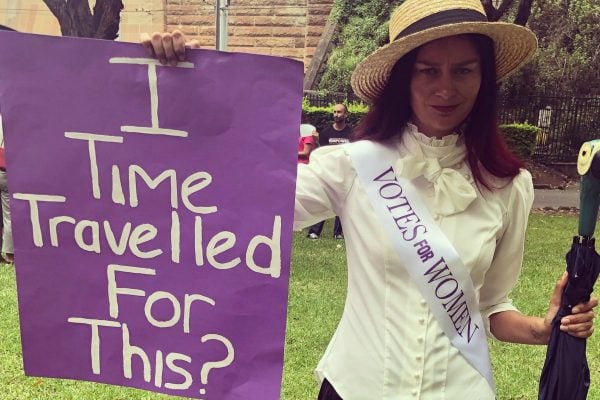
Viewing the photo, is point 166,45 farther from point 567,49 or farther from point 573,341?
point 567,49

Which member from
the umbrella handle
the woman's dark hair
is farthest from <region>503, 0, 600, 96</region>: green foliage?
the umbrella handle

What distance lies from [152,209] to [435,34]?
2.51 feet

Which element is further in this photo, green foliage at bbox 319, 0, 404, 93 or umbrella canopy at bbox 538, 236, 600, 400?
green foliage at bbox 319, 0, 404, 93

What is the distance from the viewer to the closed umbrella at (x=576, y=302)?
57.5 inches

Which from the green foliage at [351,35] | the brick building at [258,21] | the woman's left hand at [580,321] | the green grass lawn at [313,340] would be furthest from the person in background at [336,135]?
the brick building at [258,21]

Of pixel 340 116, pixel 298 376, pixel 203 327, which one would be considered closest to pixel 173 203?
pixel 203 327

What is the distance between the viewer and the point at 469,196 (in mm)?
1521

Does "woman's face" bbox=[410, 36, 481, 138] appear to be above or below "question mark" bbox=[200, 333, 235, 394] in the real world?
above

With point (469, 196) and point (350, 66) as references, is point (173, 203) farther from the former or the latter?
point (350, 66)

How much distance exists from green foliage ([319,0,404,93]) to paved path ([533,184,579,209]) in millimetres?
4875

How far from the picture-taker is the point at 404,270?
1.55 metres

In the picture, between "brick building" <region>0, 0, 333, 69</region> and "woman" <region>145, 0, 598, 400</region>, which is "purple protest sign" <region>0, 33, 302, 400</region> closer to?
"woman" <region>145, 0, 598, 400</region>

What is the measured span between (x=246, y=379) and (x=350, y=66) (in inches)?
555

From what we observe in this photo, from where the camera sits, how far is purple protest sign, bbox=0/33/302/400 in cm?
154
